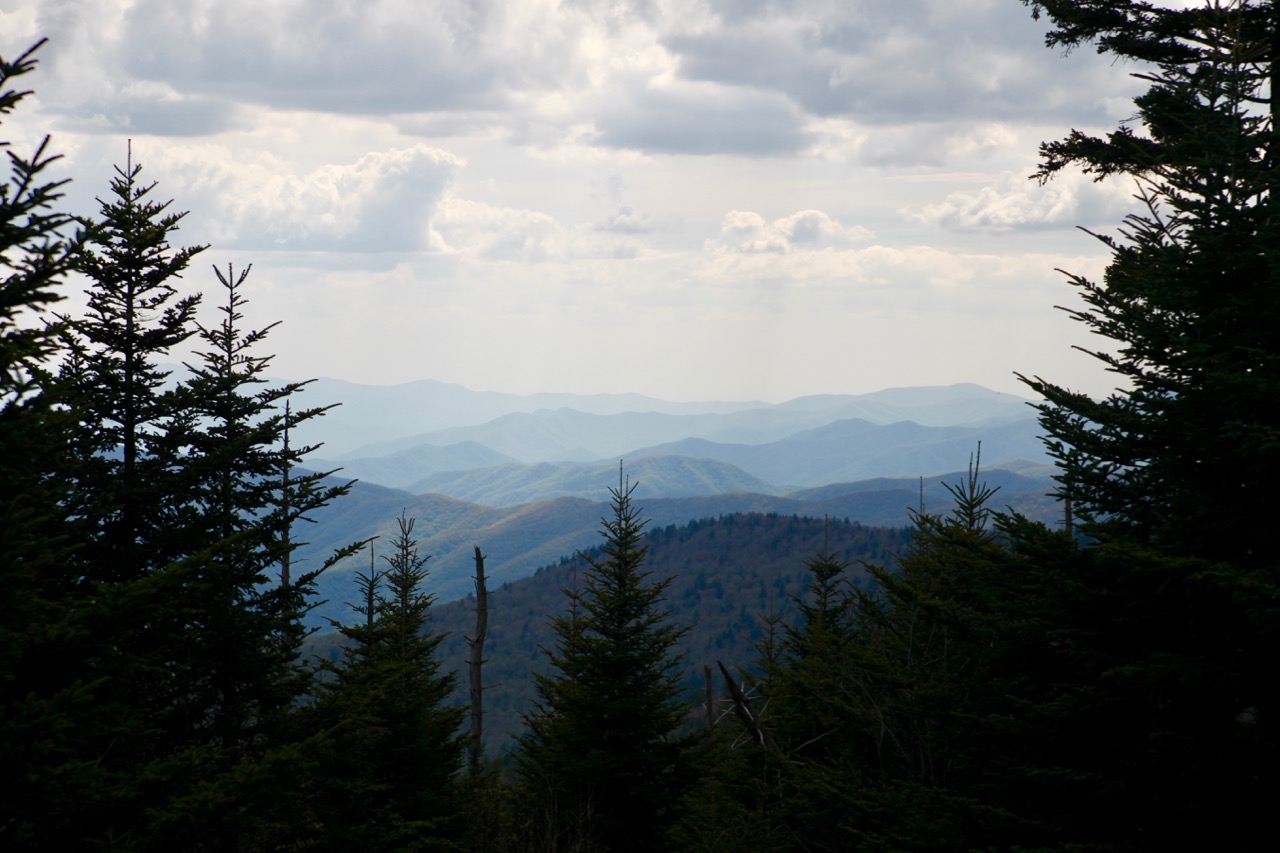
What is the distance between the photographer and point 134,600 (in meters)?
8.12

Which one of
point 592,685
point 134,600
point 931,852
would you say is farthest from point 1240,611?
point 592,685

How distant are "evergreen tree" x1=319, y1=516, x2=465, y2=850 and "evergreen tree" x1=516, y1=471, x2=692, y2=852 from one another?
9.22ft

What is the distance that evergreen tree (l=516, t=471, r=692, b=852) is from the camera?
2394 centimetres

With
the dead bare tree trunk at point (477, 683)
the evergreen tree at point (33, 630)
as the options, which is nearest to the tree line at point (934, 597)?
the evergreen tree at point (33, 630)

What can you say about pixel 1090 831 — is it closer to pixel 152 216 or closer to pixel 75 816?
pixel 75 816

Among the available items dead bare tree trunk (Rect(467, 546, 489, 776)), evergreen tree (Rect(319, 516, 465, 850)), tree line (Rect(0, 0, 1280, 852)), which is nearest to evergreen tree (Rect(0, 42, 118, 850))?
tree line (Rect(0, 0, 1280, 852))

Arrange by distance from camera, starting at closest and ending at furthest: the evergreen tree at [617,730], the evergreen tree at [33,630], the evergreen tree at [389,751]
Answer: the evergreen tree at [33,630] → the evergreen tree at [389,751] → the evergreen tree at [617,730]

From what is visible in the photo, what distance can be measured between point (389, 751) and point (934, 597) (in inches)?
567

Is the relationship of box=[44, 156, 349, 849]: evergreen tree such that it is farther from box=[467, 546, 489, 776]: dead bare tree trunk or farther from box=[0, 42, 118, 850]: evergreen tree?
box=[467, 546, 489, 776]: dead bare tree trunk

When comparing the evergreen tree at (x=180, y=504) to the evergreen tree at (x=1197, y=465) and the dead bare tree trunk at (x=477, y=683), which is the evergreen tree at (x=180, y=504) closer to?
the evergreen tree at (x=1197, y=465)

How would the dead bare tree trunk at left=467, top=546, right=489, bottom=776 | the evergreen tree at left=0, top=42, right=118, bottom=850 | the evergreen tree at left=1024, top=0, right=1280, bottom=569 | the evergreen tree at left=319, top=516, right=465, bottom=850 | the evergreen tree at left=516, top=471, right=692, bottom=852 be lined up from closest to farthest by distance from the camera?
1. the evergreen tree at left=0, top=42, right=118, bottom=850
2. the evergreen tree at left=1024, top=0, right=1280, bottom=569
3. the evergreen tree at left=319, top=516, right=465, bottom=850
4. the evergreen tree at left=516, top=471, right=692, bottom=852
5. the dead bare tree trunk at left=467, top=546, right=489, bottom=776

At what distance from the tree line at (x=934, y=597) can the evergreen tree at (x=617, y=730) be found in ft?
16.6

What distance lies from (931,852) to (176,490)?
470 inches

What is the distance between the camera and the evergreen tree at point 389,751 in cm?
1734
